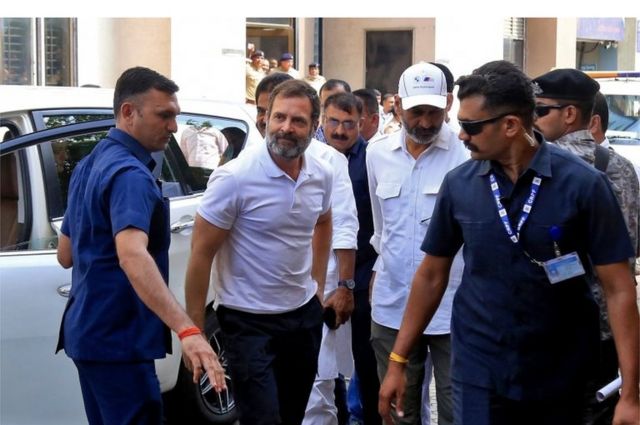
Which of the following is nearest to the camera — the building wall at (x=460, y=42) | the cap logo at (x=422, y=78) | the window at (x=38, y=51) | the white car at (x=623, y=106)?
the cap logo at (x=422, y=78)

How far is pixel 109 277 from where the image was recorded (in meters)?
4.09

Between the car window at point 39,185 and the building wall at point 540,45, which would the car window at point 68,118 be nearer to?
the car window at point 39,185

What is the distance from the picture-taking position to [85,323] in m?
4.11

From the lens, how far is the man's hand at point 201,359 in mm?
3799

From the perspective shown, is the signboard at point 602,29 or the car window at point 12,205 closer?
the car window at point 12,205

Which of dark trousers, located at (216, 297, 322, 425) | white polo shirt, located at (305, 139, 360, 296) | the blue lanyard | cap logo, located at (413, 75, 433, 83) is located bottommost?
dark trousers, located at (216, 297, 322, 425)

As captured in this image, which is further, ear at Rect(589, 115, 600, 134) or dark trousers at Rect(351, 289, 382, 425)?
dark trousers at Rect(351, 289, 382, 425)

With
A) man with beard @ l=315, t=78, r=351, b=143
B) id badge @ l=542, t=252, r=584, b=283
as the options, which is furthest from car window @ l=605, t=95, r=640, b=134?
id badge @ l=542, t=252, r=584, b=283

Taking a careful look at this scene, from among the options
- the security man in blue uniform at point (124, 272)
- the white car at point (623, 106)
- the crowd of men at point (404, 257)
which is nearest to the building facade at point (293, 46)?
the white car at point (623, 106)

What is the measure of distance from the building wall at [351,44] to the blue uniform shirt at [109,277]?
59.4 ft

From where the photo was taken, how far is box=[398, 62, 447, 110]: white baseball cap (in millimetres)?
5066

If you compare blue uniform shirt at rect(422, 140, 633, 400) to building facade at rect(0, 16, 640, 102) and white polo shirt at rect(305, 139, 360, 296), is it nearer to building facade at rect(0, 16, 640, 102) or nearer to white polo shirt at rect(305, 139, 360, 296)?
white polo shirt at rect(305, 139, 360, 296)

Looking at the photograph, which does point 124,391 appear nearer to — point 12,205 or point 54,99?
point 12,205

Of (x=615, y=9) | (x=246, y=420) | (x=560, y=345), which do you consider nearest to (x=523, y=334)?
(x=560, y=345)
